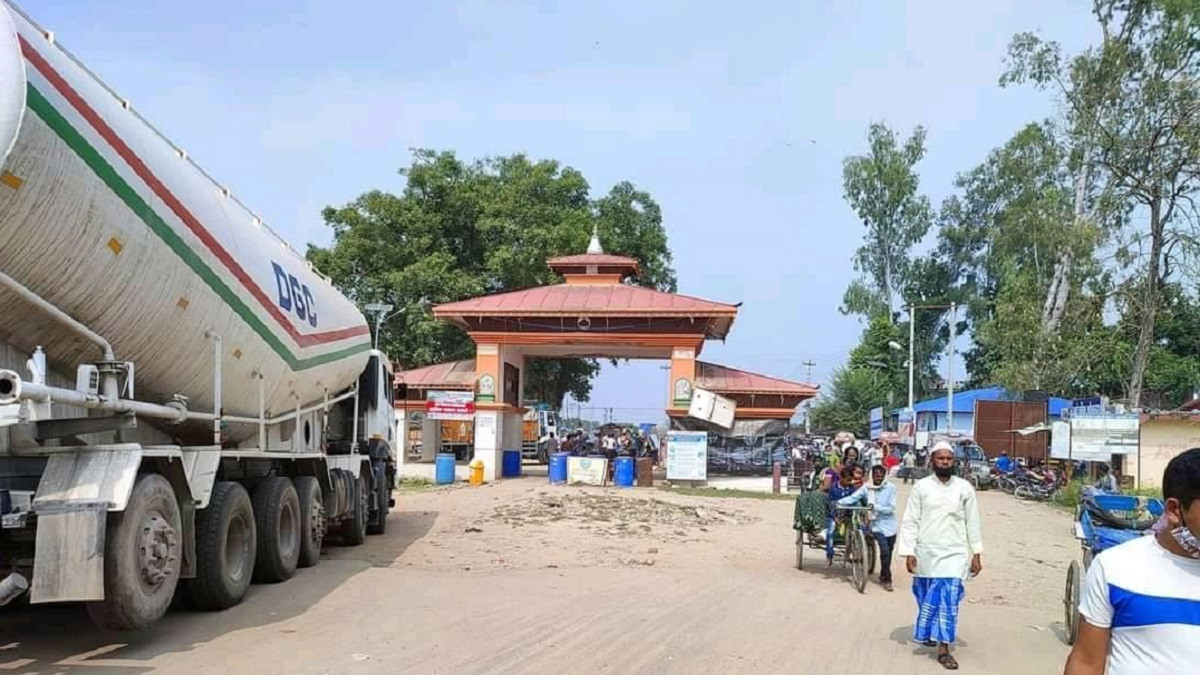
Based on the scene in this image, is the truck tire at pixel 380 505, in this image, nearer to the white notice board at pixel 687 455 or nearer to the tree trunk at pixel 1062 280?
the white notice board at pixel 687 455

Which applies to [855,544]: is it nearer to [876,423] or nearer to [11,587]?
[11,587]

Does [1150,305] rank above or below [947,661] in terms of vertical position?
above

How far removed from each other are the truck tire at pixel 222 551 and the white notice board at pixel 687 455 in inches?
722

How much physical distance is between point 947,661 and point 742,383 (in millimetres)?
22437

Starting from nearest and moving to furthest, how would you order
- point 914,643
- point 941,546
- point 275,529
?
point 941,546, point 914,643, point 275,529

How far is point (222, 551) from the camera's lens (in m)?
8.63

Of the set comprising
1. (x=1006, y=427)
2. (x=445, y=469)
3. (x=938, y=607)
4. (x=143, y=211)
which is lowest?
(x=445, y=469)

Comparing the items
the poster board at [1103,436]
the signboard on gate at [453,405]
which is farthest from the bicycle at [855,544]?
the signboard on gate at [453,405]

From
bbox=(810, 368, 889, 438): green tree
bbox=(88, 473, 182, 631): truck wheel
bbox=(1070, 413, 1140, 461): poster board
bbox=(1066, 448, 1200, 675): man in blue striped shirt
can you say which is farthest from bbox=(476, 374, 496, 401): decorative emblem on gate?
bbox=(810, 368, 889, 438): green tree

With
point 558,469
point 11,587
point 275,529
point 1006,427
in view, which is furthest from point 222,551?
point 1006,427

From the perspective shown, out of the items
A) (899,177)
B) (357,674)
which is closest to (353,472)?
(357,674)

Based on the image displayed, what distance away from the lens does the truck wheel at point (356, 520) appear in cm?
1408

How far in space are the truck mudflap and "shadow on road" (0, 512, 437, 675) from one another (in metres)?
0.64

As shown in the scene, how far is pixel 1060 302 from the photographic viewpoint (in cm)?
3244
